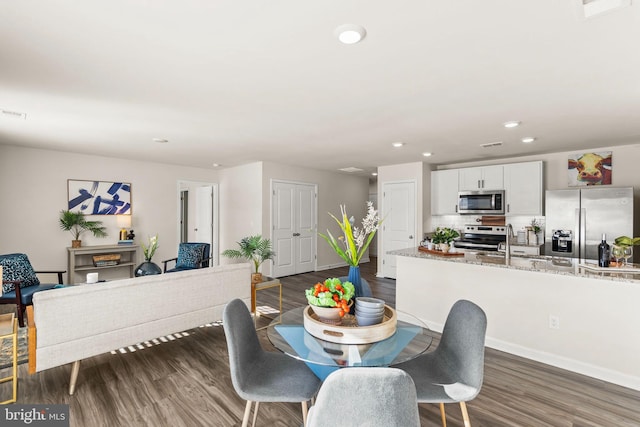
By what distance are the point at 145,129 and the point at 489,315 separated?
14.5 ft

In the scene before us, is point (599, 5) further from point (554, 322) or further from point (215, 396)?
point (215, 396)

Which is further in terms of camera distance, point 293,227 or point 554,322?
point 293,227

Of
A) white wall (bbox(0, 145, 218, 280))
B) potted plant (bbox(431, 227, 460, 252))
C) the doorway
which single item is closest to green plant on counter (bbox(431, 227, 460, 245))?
potted plant (bbox(431, 227, 460, 252))

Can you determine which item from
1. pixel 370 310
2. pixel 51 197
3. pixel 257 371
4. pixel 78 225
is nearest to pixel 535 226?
pixel 370 310

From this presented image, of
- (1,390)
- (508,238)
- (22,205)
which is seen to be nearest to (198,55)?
(1,390)

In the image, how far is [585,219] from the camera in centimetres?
448

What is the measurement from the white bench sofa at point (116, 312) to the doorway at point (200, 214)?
423 centimetres

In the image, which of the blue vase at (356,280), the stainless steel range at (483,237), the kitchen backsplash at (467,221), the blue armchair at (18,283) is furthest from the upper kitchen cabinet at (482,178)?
the blue armchair at (18,283)

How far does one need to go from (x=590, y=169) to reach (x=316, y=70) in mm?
4992

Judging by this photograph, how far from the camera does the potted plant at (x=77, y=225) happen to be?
5.30m

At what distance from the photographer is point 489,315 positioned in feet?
10.9

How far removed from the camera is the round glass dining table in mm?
1571

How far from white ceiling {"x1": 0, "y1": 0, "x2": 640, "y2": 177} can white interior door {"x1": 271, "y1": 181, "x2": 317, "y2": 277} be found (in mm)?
2563

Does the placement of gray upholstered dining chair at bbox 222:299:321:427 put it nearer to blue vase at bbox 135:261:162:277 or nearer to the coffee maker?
blue vase at bbox 135:261:162:277
